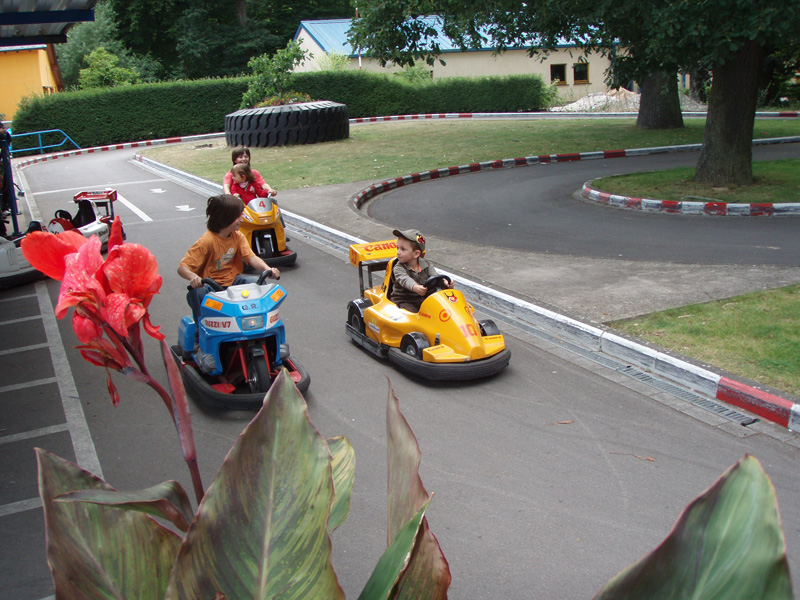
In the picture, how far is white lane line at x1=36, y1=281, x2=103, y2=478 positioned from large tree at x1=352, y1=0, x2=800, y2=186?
9113 mm

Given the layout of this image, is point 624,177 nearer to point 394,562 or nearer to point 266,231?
point 266,231

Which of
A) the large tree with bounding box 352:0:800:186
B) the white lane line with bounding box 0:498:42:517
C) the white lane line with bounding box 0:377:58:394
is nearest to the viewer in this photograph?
the white lane line with bounding box 0:498:42:517

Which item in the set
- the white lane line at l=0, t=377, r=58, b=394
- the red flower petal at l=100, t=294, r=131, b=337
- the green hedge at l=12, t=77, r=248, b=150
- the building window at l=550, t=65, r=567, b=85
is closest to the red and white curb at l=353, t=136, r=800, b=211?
the white lane line at l=0, t=377, r=58, b=394

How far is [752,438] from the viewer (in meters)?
4.71

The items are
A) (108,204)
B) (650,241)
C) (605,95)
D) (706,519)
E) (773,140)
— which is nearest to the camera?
(706,519)

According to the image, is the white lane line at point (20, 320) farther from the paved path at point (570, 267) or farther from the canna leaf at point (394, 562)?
the canna leaf at point (394, 562)

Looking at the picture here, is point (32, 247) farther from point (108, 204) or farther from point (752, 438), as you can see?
point (108, 204)

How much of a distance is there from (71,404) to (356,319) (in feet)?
8.17

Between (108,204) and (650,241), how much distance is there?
303 inches

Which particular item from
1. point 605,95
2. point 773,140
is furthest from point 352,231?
point 605,95

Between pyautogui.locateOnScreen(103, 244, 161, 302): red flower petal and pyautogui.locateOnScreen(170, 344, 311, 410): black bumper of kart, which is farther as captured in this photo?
pyautogui.locateOnScreen(170, 344, 311, 410): black bumper of kart

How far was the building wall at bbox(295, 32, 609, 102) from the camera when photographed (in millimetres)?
42469

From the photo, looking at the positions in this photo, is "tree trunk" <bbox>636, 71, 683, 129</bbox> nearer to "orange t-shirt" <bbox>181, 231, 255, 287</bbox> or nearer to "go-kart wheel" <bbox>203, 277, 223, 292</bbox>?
"orange t-shirt" <bbox>181, 231, 255, 287</bbox>

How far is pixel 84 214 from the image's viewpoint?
10.8 metres
